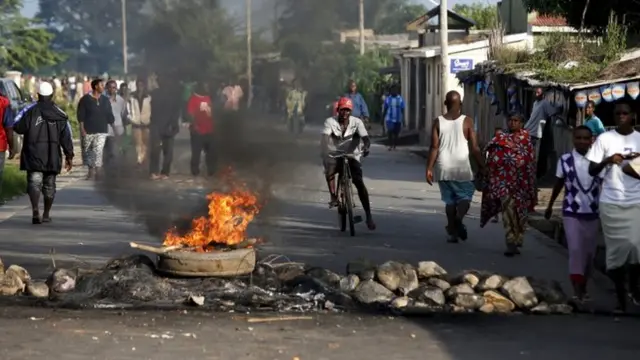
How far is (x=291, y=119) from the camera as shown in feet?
43.8

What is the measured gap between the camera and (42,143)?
1476 centimetres

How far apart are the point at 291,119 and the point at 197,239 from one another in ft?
9.94

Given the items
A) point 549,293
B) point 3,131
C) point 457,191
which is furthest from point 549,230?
point 3,131

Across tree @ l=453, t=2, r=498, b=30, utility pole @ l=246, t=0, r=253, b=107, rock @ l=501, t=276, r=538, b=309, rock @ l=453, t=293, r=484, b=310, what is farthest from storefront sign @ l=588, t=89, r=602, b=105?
tree @ l=453, t=2, r=498, b=30

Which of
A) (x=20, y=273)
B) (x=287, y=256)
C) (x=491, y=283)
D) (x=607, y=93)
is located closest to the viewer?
(x=491, y=283)

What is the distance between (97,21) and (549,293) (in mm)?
5219

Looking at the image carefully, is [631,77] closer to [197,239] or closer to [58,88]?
[197,239]

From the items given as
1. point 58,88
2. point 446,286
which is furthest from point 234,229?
point 58,88

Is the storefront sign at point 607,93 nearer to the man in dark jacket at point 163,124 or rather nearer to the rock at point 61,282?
the man in dark jacket at point 163,124

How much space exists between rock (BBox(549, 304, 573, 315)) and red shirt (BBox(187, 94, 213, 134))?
461cm

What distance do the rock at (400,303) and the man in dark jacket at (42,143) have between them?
6.68m

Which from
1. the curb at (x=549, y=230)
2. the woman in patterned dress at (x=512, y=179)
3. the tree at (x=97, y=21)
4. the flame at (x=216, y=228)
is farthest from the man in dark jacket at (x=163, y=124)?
the curb at (x=549, y=230)

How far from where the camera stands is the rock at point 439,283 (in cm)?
979

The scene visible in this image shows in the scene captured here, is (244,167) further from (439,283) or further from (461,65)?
(461,65)
